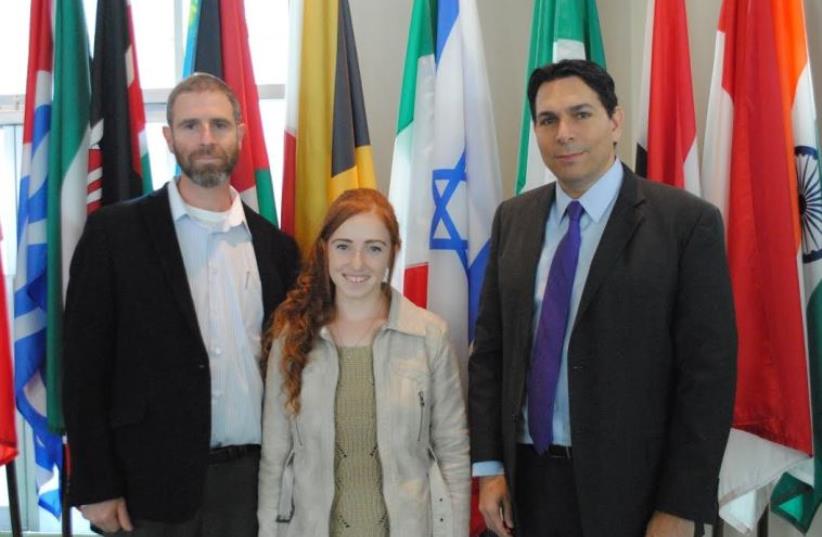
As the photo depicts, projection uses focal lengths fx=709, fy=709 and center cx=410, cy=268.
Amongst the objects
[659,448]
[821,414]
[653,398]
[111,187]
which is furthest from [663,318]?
[111,187]

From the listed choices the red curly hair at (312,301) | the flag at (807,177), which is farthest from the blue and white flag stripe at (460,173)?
the flag at (807,177)

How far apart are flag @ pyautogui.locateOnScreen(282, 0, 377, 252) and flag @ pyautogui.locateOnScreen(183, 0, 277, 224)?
84 millimetres

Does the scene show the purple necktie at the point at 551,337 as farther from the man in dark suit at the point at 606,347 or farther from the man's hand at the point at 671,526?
the man's hand at the point at 671,526

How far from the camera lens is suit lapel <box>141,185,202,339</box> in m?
1.78

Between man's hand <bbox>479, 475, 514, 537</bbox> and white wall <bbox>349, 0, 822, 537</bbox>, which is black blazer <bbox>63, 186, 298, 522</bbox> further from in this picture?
white wall <bbox>349, 0, 822, 537</bbox>

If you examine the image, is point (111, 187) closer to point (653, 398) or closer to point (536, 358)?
point (536, 358)

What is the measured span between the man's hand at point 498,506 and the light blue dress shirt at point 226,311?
2.01ft

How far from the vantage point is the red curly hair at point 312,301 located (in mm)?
1762

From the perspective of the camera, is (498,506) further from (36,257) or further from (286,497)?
(36,257)

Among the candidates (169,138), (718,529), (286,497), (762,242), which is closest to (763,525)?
(718,529)

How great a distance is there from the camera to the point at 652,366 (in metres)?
1.53

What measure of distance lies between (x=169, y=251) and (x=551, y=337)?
3.21ft

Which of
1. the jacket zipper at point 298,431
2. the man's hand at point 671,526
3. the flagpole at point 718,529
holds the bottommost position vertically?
the flagpole at point 718,529

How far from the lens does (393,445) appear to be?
1.73 metres
